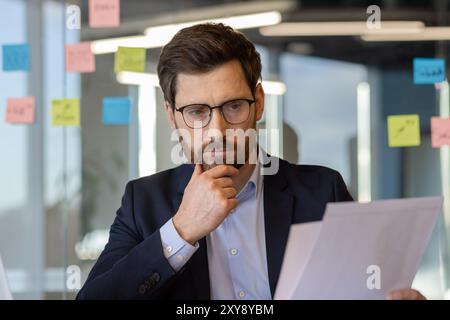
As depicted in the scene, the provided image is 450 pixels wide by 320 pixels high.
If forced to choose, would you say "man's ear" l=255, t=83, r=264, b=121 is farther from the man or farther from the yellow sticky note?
the yellow sticky note

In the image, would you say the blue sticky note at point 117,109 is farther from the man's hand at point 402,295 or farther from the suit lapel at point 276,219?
the man's hand at point 402,295

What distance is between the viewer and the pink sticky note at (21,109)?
3.54 meters

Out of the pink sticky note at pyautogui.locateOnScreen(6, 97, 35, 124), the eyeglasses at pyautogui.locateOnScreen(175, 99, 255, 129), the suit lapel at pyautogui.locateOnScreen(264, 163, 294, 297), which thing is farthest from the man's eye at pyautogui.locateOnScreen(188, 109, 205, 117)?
the pink sticky note at pyautogui.locateOnScreen(6, 97, 35, 124)

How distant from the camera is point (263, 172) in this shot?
1.68m

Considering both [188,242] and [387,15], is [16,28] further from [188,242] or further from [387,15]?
[188,242]

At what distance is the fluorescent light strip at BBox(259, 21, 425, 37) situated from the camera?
3.58 meters

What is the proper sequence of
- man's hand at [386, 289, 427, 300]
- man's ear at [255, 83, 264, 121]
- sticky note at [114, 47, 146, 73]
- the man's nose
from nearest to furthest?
man's hand at [386, 289, 427, 300], the man's nose, man's ear at [255, 83, 264, 121], sticky note at [114, 47, 146, 73]

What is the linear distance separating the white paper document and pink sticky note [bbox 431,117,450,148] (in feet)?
7.45

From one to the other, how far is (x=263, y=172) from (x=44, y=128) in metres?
2.12

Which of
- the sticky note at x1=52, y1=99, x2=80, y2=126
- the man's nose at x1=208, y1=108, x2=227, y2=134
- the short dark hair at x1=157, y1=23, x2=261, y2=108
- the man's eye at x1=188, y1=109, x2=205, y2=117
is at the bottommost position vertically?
the man's nose at x1=208, y1=108, x2=227, y2=134

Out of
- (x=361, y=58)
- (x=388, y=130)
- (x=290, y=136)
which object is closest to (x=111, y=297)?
(x=290, y=136)

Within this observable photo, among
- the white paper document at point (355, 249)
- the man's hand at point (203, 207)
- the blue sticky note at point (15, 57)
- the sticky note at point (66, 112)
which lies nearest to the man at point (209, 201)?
the man's hand at point (203, 207)

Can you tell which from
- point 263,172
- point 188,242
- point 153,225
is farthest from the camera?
point 263,172
